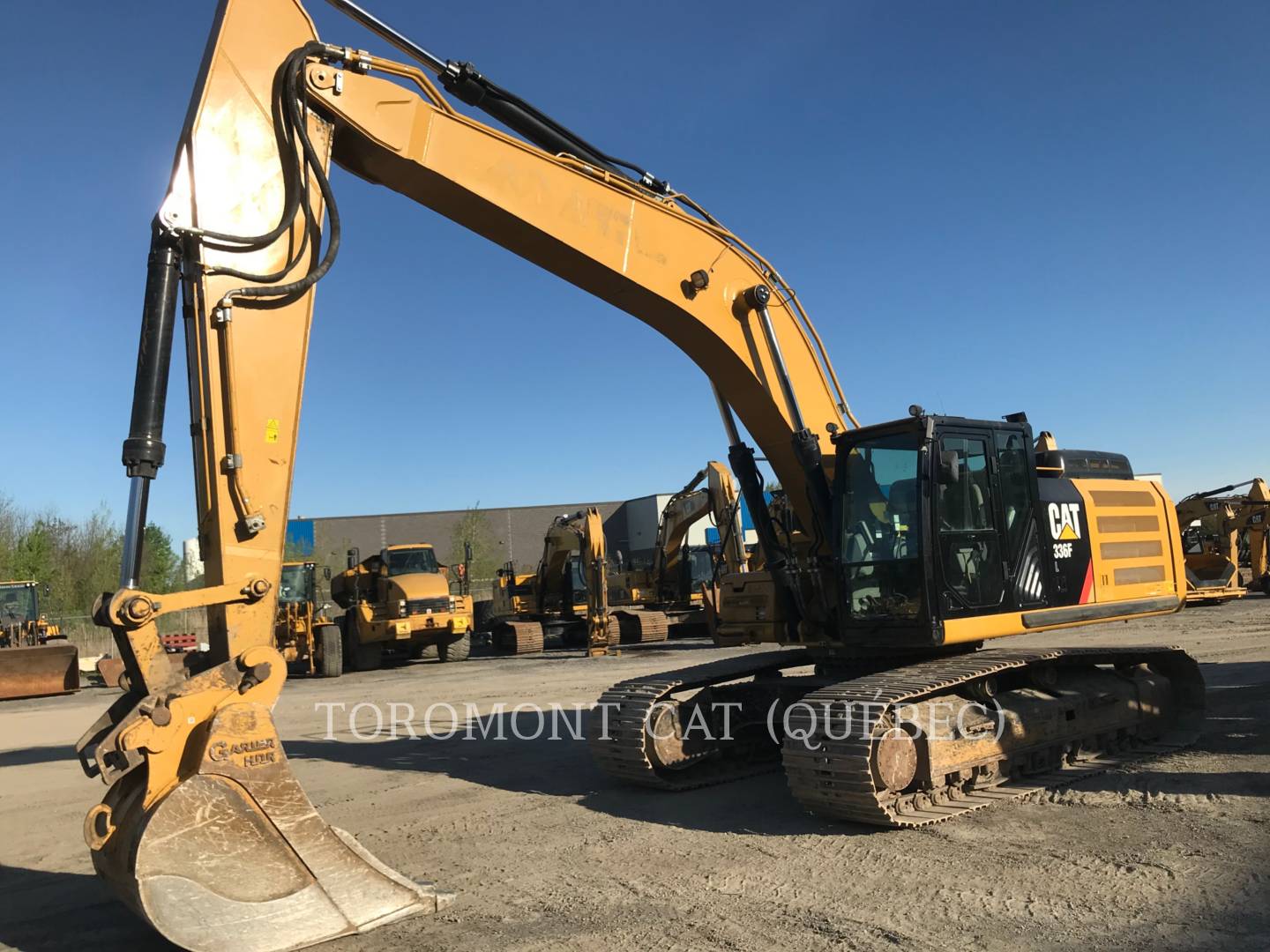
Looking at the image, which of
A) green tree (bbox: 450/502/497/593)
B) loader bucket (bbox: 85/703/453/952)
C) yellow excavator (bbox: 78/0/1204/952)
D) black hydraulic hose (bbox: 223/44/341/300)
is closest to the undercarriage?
yellow excavator (bbox: 78/0/1204/952)

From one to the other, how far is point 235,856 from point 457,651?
1866 cm

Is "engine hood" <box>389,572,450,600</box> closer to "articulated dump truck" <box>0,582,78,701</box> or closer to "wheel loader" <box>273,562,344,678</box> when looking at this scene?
"wheel loader" <box>273,562,344,678</box>

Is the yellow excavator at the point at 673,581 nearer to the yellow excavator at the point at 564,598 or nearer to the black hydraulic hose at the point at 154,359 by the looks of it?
the yellow excavator at the point at 564,598

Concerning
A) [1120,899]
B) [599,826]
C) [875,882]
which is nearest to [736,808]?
[599,826]

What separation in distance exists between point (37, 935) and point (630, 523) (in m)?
57.4

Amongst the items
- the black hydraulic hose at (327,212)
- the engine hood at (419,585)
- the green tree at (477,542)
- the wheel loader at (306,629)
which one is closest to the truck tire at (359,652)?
the wheel loader at (306,629)

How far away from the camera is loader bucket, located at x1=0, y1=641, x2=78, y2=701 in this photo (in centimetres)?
1934

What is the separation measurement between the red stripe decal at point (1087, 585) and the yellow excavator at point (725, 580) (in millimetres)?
23

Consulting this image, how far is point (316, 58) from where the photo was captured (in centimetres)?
557

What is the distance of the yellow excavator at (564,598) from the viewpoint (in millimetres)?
22219

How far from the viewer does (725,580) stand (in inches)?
326

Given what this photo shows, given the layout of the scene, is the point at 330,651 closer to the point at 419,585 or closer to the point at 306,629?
the point at 306,629

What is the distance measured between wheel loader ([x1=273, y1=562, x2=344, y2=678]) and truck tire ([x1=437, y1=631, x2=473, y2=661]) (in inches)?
89.9

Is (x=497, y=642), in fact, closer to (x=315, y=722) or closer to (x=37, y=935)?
(x=315, y=722)
